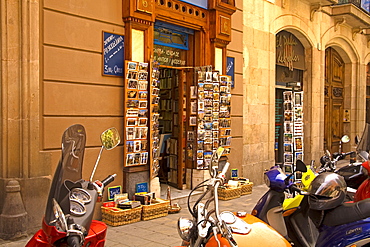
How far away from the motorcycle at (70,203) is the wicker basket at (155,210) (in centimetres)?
353

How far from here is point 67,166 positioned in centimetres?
270

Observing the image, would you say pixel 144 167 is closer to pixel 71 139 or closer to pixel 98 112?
pixel 98 112

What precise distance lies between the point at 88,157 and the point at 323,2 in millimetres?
9550

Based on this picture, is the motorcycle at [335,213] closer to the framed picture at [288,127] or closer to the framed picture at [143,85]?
the framed picture at [143,85]

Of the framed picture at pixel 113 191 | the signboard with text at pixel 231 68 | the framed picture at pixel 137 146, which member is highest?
the signboard with text at pixel 231 68

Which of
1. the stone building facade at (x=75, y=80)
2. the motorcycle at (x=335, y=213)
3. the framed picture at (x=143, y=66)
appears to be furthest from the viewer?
the framed picture at (x=143, y=66)

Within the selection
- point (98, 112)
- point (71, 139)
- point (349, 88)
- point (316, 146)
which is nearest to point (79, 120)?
point (98, 112)

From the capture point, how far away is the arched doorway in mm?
15328

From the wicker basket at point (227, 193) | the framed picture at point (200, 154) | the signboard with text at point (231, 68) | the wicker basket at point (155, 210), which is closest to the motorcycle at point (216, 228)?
the wicker basket at point (155, 210)

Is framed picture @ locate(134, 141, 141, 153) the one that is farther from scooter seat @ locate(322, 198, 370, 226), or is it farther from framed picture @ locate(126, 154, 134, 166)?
scooter seat @ locate(322, 198, 370, 226)

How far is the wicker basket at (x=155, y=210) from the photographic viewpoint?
6602 mm

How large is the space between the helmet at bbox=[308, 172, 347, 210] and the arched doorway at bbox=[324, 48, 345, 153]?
1205cm

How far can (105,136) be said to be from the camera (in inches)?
127

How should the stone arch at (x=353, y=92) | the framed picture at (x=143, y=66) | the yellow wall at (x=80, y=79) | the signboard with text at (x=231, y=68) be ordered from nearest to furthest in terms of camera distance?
the yellow wall at (x=80, y=79) → the framed picture at (x=143, y=66) → the signboard with text at (x=231, y=68) → the stone arch at (x=353, y=92)
